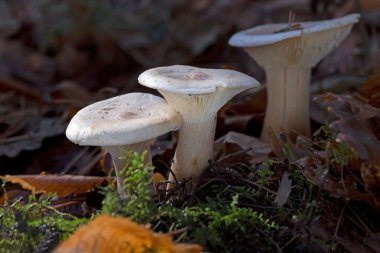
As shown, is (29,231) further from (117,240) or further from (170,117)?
(170,117)

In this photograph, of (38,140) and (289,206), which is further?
(38,140)

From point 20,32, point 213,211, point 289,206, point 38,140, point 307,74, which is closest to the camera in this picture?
point 213,211

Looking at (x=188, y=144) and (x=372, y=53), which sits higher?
(x=188, y=144)

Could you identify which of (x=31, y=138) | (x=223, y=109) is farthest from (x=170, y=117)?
(x=31, y=138)

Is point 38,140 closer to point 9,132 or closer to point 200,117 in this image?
point 9,132

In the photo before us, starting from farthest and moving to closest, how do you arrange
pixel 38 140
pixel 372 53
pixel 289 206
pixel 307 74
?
pixel 372 53, pixel 38 140, pixel 307 74, pixel 289 206

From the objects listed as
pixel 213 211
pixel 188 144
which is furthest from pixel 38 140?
pixel 213 211

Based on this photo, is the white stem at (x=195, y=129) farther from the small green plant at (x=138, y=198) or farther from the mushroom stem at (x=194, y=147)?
the small green plant at (x=138, y=198)

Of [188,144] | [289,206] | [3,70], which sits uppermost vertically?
[188,144]
